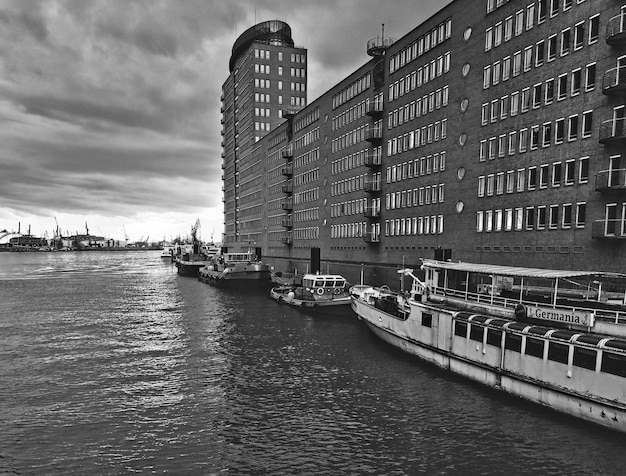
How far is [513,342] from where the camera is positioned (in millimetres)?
28484

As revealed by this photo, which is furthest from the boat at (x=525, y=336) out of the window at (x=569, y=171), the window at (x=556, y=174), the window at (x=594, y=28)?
the window at (x=594, y=28)

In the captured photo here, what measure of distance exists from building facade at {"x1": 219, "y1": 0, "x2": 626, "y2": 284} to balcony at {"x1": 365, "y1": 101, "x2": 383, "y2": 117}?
0.21 meters

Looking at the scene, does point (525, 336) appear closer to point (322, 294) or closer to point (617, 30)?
point (617, 30)

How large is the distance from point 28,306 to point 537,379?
70.2 meters

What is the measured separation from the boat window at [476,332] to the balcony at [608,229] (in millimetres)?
19680

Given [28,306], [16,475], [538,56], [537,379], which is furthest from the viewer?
[28,306]

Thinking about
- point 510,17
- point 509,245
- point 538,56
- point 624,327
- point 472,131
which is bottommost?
point 624,327

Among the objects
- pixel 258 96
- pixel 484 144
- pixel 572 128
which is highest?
pixel 258 96

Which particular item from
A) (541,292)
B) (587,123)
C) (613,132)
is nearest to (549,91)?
(587,123)

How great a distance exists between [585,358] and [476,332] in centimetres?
781

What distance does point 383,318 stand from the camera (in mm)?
42219

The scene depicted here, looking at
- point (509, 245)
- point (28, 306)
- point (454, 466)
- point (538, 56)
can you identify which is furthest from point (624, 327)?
point (28, 306)

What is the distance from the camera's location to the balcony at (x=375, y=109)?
8225cm

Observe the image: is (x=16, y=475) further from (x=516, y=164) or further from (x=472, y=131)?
(x=472, y=131)
